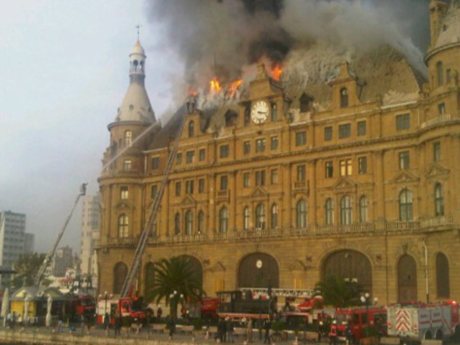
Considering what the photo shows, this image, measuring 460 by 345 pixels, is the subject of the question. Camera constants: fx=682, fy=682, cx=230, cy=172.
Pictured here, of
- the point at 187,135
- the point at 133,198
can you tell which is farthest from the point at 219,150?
the point at 133,198

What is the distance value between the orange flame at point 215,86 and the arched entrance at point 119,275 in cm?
2761

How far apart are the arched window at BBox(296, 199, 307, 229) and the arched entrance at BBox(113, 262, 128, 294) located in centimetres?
2780

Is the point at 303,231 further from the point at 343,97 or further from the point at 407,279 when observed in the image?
the point at 343,97

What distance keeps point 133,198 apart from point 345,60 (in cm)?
3541

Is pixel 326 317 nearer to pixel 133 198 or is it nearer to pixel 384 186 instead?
pixel 384 186

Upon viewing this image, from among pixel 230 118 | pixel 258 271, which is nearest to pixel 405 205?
pixel 258 271

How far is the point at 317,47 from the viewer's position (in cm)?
8906

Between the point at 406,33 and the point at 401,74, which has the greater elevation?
the point at 406,33

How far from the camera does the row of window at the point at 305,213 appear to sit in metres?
69.7

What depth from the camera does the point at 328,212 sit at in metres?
75.9

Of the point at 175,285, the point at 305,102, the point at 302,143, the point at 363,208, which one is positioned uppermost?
the point at 305,102

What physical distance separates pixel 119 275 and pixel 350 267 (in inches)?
1390

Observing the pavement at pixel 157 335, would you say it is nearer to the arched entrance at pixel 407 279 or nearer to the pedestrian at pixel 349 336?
the pedestrian at pixel 349 336

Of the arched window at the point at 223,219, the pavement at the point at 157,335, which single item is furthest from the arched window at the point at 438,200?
the arched window at the point at 223,219
